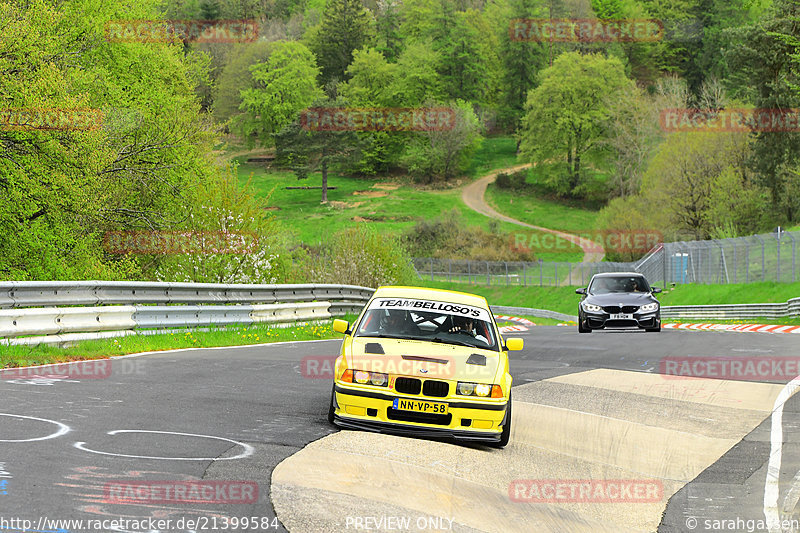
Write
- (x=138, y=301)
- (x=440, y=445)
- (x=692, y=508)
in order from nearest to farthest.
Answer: (x=692, y=508) → (x=440, y=445) → (x=138, y=301)

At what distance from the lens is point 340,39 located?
6196 inches

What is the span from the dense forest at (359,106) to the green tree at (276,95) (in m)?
0.33

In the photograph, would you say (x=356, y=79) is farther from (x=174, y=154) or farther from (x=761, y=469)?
(x=761, y=469)

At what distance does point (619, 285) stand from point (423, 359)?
1656 cm

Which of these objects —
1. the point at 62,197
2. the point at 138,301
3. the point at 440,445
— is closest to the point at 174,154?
the point at 62,197

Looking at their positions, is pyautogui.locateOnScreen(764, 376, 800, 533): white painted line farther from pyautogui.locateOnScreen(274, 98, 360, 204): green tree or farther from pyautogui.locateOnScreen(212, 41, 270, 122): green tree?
pyautogui.locateOnScreen(212, 41, 270, 122): green tree

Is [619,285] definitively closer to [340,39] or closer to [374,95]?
[374,95]

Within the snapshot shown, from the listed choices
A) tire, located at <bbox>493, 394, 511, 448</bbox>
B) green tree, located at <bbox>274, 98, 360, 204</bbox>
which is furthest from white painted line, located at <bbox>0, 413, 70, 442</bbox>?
green tree, located at <bbox>274, 98, 360, 204</bbox>

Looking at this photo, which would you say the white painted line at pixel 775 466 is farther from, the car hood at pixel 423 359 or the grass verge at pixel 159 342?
the grass verge at pixel 159 342

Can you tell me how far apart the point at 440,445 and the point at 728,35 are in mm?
51423

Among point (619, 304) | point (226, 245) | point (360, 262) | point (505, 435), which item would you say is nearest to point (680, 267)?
point (360, 262)

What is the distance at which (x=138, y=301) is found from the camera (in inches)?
675

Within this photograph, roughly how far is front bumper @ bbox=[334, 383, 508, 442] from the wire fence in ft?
111

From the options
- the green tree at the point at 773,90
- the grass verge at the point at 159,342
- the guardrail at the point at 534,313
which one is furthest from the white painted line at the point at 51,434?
the green tree at the point at 773,90
